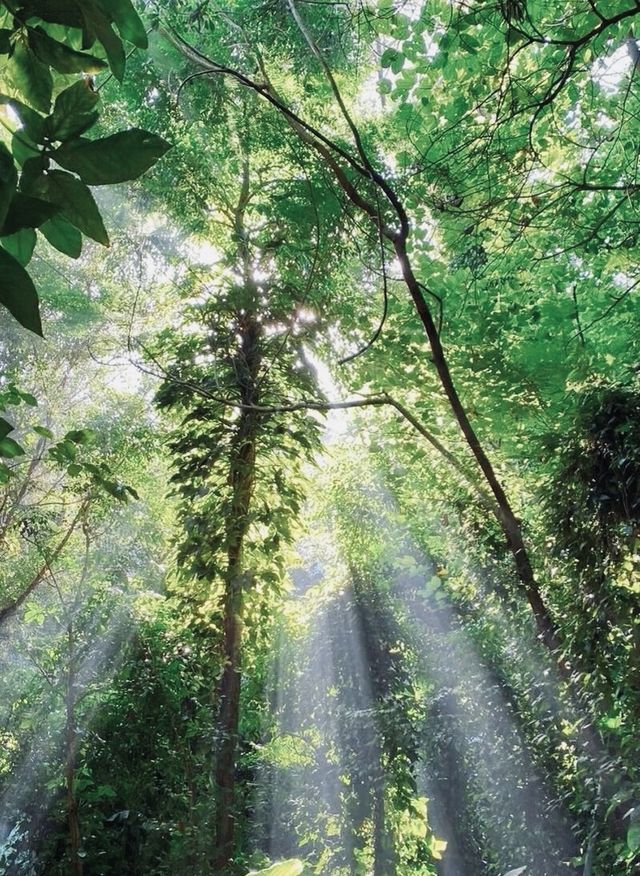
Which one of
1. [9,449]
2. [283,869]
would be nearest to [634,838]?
[283,869]

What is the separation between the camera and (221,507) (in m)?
2.39

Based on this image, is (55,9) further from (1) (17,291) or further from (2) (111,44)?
(1) (17,291)

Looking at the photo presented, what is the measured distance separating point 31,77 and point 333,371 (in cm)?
250

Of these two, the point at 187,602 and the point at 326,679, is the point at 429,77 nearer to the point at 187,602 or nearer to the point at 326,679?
the point at 187,602

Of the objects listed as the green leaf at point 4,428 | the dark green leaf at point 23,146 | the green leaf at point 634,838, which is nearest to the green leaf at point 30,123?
the dark green leaf at point 23,146

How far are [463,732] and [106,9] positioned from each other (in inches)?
217

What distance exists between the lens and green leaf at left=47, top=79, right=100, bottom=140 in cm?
28

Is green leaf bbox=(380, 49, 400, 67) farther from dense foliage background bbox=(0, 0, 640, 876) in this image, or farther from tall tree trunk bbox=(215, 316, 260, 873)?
tall tree trunk bbox=(215, 316, 260, 873)

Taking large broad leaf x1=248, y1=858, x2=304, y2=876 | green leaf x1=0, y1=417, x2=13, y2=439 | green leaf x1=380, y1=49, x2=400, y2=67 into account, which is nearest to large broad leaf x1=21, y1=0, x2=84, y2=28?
green leaf x1=0, y1=417, x2=13, y2=439

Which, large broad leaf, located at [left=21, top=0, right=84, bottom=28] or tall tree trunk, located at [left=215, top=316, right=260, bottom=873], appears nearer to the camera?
large broad leaf, located at [left=21, top=0, right=84, bottom=28]

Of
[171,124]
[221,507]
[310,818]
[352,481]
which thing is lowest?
[310,818]

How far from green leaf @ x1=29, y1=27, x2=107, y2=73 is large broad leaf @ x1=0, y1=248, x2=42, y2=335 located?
13 centimetres

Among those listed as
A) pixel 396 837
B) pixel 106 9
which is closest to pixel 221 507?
pixel 106 9

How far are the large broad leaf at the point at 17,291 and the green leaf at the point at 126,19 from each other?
174 millimetres
